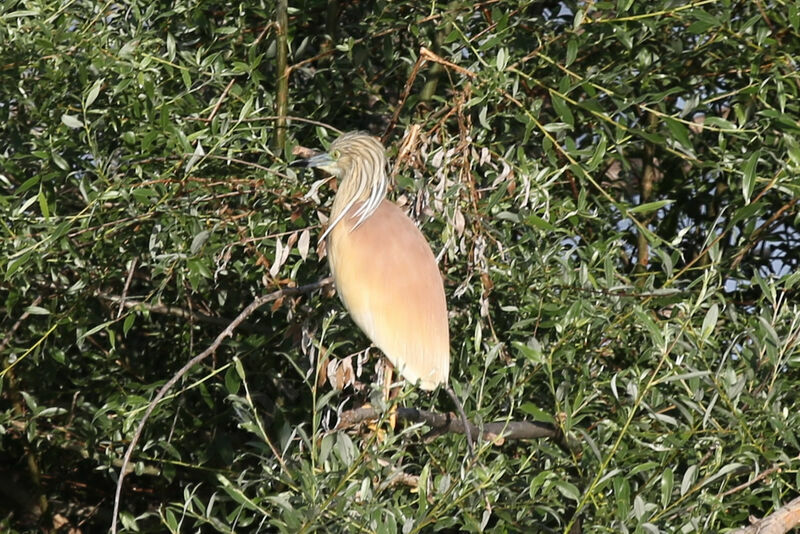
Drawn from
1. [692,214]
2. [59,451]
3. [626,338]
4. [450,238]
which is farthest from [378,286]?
[59,451]

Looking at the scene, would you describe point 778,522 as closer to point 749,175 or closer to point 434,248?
point 749,175

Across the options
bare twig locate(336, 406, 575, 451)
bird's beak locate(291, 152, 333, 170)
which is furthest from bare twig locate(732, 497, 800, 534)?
bird's beak locate(291, 152, 333, 170)

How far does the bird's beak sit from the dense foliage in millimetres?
64

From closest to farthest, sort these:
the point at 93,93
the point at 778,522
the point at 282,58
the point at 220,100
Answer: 1. the point at 778,522
2. the point at 93,93
3. the point at 220,100
4. the point at 282,58

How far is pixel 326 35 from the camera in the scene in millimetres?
3066

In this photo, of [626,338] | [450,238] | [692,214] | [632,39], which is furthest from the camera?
[692,214]

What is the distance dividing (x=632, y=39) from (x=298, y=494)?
1.32m

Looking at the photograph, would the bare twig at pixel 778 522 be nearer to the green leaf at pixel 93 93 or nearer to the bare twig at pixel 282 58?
the bare twig at pixel 282 58

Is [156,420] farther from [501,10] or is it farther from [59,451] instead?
[501,10]

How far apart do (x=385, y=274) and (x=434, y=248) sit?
12 centimetres

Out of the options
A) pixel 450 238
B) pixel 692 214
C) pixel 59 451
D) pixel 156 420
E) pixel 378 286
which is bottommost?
pixel 59 451

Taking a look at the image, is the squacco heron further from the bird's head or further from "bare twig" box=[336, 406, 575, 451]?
"bare twig" box=[336, 406, 575, 451]

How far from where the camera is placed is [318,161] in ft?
9.11

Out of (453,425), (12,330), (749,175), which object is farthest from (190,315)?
(749,175)
